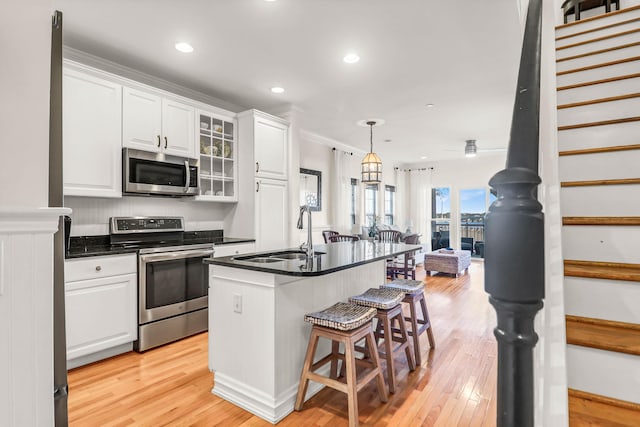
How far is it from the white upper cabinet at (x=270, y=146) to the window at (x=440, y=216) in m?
5.94

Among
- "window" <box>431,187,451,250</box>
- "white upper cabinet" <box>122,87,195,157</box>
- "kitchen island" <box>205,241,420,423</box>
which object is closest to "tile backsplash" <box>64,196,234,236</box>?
"white upper cabinet" <box>122,87,195,157</box>

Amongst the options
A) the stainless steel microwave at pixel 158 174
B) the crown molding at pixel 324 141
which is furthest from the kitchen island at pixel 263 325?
the crown molding at pixel 324 141

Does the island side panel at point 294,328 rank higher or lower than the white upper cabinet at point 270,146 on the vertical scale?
lower

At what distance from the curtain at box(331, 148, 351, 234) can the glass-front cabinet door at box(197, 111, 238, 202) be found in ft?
8.76

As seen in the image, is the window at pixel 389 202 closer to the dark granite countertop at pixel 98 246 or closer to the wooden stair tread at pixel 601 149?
the dark granite countertop at pixel 98 246

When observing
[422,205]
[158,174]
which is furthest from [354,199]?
[158,174]

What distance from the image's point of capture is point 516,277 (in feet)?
1.62

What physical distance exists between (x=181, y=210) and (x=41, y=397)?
306 centimetres

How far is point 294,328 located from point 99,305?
5.72ft

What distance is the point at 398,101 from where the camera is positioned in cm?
431

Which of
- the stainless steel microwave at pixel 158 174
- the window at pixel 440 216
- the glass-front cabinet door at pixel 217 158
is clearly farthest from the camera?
the window at pixel 440 216

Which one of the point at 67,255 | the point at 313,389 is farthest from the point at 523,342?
the point at 67,255

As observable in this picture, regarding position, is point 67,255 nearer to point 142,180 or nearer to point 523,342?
point 142,180

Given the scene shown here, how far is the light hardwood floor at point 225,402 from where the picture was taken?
6.50ft
